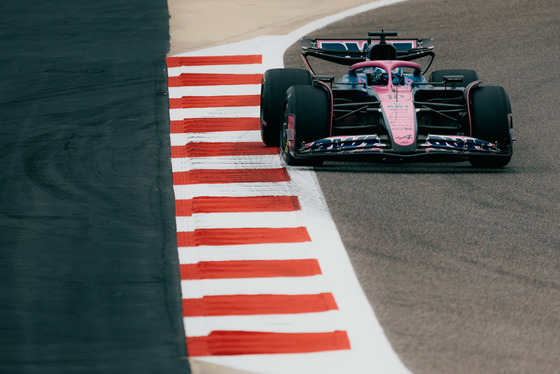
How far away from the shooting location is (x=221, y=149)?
12.2 m

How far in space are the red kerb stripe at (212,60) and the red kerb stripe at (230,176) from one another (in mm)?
4911

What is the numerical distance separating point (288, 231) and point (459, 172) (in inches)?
105

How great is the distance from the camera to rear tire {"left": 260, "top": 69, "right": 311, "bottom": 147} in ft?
39.0

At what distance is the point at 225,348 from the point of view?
6859 millimetres

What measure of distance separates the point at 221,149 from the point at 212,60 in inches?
165

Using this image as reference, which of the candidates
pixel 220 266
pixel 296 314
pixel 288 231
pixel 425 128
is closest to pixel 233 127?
pixel 425 128

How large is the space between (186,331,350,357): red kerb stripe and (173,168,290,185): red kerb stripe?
3930 mm

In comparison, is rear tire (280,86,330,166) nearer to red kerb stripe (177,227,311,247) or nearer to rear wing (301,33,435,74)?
red kerb stripe (177,227,311,247)

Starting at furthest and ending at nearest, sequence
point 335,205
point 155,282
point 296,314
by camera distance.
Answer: point 335,205 → point 155,282 → point 296,314

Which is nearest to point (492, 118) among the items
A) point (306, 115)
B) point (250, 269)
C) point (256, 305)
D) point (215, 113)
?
point (306, 115)

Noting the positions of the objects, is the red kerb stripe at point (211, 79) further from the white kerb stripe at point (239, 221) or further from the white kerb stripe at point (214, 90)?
the white kerb stripe at point (239, 221)

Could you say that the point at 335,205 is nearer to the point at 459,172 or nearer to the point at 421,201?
the point at 421,201

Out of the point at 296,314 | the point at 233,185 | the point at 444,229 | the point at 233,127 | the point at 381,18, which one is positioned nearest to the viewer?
the point at 296,314

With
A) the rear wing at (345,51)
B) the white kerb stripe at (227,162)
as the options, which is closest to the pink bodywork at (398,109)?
the rear wing at (345,51)
